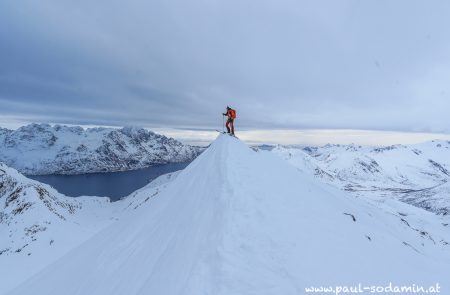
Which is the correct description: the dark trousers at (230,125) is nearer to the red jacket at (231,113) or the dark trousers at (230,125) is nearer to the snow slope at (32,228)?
the red jacket at (231,113)

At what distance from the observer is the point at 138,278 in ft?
27.7

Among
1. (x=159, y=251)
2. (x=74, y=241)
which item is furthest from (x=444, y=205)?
(x=159, y=251)

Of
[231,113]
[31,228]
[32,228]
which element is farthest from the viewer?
[31,228]

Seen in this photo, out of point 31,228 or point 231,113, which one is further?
point 31,228

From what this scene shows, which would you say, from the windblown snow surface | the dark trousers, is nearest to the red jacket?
the dark trousers

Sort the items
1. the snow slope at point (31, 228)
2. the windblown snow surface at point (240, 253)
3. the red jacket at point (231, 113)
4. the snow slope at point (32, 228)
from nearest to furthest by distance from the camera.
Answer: the windblown snow surface at point (240, 253)
the red jacket at point (231, 113)
the snow slope at point (32, 228)
the snow slope at point (31, 228)

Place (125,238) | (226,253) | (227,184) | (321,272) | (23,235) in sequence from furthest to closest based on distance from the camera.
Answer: (23,235)
(125,238)
(227,184)
(321,272)
(226,253)

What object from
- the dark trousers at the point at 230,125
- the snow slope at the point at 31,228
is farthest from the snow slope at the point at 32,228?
the dark trousers at the point at 230,125

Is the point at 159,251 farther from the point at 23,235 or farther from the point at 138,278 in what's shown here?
the point at 23,235

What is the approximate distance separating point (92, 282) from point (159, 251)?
11.3ft

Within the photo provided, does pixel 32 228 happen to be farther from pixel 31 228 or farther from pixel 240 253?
pixel 240 253

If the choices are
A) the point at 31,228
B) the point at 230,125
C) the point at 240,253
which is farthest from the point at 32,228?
the point at 240,253

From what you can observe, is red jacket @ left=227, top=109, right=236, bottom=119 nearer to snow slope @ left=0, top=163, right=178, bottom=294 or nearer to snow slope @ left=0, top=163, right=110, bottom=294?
snow slope @ left=0, top=163, right=178, bottom=294

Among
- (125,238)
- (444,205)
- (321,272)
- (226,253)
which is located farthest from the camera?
(444,205)
